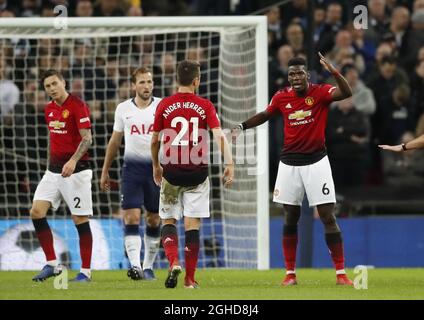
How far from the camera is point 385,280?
12320mm

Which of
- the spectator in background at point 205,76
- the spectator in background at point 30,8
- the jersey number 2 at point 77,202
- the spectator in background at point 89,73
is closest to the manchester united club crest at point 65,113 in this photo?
the jersey number 2 at point 77,202

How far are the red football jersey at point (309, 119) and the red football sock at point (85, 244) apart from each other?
2.38m

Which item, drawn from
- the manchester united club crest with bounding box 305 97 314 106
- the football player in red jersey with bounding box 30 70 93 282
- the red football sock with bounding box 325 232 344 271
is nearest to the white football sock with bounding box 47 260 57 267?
the football player in red jersey with bounding box 30 70 93 282

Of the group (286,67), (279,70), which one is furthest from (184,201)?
(286,67)

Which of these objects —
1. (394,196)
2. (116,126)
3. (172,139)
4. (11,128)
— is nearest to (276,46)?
(394,196)

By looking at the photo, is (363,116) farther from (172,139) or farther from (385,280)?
(172,139)

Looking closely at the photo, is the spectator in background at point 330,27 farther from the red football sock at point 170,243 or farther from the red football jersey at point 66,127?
the red football sock at point 170,243

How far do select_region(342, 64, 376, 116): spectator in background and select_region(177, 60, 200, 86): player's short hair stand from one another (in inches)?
279

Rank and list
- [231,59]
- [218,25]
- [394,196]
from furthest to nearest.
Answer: [394,196], [231,59], [218,25]

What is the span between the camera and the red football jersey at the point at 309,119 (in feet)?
38.0

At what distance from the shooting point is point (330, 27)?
60.7ft

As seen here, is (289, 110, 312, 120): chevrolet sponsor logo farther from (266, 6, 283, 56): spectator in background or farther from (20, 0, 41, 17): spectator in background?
(20, 0, 41, 17): spectator in background

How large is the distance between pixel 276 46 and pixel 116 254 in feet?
15.8

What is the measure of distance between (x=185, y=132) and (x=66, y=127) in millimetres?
2025
